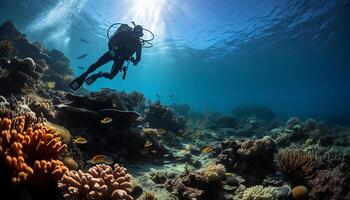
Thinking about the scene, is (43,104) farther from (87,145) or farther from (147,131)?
(147,131)

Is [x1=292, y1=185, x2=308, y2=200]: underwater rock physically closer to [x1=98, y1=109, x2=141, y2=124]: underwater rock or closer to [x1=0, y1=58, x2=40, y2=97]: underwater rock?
[x1=98, y1=109, x2=141, y2=124]: underwater rock

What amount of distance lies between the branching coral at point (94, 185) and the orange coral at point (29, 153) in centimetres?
19

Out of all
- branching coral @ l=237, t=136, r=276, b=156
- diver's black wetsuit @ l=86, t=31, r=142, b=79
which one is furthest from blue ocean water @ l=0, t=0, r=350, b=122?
branching coral @ l=237, t=136, r=276, b=156

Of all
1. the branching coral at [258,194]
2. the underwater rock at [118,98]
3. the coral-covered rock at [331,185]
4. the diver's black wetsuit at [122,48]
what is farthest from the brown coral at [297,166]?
the diver's black wetsuit at [122,48]

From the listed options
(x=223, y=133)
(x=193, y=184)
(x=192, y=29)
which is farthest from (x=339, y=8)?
(x=193, y=184)

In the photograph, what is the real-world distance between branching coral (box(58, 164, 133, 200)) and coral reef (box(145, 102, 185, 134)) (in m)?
10.4

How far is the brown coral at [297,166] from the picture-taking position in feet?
21.4

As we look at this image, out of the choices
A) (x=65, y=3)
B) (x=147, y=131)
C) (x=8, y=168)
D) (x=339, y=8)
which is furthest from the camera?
(x=65, y=3)

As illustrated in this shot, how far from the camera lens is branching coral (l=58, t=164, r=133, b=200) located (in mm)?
3891

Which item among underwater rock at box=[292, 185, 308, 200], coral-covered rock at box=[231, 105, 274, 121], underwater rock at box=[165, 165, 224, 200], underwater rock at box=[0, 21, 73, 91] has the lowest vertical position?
underwater rock at box=[292, 185, 308, 200]

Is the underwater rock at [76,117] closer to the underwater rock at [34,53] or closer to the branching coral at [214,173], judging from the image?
the branching coral at [214,173]

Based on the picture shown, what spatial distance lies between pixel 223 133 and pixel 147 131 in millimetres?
9422

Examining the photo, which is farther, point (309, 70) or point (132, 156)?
point (309, 70)

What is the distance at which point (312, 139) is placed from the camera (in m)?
12.1
